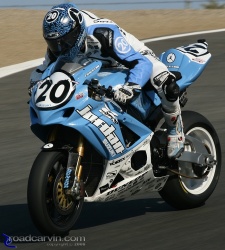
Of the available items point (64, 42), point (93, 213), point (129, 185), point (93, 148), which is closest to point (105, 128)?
point (93, 148)

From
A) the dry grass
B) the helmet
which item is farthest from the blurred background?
the helmet

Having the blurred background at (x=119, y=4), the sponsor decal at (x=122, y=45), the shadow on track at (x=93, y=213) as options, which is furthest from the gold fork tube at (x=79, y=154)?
the blurred background at (x=119, y=4)

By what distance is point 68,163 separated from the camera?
5.93 m

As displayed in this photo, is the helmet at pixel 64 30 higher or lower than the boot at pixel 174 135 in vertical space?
higher

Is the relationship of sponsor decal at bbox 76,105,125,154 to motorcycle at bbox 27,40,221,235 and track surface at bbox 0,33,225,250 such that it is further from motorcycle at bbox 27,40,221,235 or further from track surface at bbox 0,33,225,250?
track surface at bbox 0,33,225,250

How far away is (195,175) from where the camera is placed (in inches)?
277

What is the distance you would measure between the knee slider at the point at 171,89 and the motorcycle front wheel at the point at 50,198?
99 cm

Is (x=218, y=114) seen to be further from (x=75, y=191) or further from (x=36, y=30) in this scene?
(x=36, y=30)

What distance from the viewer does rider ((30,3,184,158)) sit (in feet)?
20.0

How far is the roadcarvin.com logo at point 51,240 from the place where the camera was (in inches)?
233

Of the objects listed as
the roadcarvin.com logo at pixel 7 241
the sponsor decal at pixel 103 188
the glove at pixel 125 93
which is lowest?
the roadcarvin.com logo at pixel 7 241

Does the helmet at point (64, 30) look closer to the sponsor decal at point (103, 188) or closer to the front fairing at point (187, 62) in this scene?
the sponsor decal at point (103, 188)

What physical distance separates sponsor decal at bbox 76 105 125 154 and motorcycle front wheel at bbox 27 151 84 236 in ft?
0.98

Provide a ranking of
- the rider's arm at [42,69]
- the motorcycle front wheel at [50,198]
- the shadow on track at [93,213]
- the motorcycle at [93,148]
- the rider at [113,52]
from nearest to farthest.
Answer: the motorcycle front wheel at [50,198]
the motorcycle at [93,148]
the rider at [113,52]
the shadow on track at [93,213]
the rider's arm at [42,69]
